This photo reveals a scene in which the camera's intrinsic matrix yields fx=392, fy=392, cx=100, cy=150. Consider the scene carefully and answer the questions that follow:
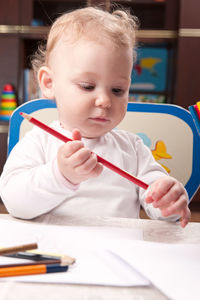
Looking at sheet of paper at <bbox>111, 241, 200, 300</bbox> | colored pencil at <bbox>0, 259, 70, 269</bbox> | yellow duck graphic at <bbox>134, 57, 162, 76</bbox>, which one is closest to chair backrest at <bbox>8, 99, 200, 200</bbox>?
sheet of paper at <bbox>111, 241, 200, 300</bbox>

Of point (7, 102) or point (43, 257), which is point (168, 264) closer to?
point (43, 257)

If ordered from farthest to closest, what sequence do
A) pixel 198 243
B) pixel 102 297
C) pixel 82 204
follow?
pixel 82 204, pixel 198 243, pixel 102 297

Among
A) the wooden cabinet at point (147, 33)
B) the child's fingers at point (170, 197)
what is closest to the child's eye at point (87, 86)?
the child's fingers at point (170, 197)

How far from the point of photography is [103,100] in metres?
0.61

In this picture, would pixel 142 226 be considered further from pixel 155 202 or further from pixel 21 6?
pixel 21 6

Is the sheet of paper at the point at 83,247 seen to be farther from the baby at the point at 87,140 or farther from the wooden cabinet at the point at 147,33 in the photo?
the wooden cabinet at the point at 147,33

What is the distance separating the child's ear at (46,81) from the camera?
0.72m

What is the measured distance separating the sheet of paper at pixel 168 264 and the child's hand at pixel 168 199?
81 mm

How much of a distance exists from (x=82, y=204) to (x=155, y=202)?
18 cm

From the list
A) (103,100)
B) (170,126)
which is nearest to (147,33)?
(170,126)

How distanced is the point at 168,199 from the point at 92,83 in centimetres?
22

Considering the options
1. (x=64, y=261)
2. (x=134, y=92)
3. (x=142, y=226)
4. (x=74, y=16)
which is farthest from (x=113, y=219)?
(x=134, y=92)

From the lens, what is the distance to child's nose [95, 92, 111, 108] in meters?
0.61

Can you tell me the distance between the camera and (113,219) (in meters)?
0.56
